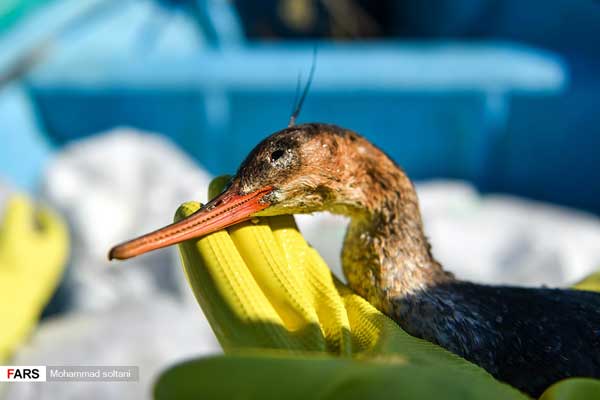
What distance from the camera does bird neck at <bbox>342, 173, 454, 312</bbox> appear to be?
1034 millimetres

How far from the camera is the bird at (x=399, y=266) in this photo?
94cm

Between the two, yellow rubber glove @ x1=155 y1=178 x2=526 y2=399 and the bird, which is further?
the bird

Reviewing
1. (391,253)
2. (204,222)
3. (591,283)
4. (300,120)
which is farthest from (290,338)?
(300,120)

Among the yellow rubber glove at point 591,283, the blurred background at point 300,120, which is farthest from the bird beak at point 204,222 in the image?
the blurred background at point 300,120

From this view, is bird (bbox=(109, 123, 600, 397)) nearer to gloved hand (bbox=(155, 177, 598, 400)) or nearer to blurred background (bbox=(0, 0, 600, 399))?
gloved hand (bbox=(155, 177, 598, 400))

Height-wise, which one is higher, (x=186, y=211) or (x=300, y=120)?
(x=300, y=120)

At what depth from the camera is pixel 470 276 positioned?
207 centimetres

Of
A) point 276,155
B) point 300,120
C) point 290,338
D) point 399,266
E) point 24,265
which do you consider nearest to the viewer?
point 290,338

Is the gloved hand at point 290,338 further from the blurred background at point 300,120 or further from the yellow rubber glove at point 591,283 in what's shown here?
the blurred background at point 300,120

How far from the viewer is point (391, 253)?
3.46 feet

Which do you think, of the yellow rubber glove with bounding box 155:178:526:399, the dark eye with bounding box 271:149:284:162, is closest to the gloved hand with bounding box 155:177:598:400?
the yellow rubber glove with bounding box 155:178:526:399

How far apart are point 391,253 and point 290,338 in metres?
0.30

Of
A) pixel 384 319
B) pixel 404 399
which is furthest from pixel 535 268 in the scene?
pixel 404 399

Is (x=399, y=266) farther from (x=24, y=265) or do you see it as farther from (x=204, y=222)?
(x=24, y=265)
